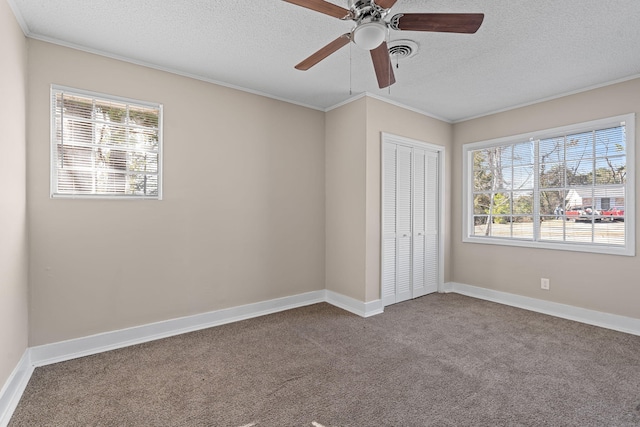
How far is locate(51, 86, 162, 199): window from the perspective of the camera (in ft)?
8.55

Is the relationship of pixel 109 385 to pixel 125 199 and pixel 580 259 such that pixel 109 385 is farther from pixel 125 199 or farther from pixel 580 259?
pixel 580 259

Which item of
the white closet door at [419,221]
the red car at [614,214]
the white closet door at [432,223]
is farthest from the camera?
the white closet door at [432,223]

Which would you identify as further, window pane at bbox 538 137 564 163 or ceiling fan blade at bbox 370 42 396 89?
window pane at bbox 538 137 564 163

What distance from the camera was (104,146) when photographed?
278cm

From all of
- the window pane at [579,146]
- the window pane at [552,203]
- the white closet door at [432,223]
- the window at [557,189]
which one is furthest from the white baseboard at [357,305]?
the window pane at [579,146]

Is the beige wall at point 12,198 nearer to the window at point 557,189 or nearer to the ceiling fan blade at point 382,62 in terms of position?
the ceiling fan blade at point 382,62

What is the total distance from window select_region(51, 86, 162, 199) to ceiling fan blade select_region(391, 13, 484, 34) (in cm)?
235

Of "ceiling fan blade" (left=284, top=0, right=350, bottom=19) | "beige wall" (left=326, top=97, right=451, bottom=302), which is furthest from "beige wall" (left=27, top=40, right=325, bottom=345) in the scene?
"ceiling fan blade" (left=284, top=0, right=350, bottom=19)

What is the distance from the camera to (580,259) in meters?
3.52

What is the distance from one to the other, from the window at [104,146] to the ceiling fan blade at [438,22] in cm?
235

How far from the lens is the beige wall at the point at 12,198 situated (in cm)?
194

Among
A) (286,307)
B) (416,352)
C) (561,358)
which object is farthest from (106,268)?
(561,358)

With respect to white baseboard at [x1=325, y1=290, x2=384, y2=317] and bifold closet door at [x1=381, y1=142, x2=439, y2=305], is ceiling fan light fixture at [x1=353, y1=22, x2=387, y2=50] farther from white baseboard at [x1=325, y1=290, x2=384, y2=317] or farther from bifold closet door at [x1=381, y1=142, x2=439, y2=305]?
white baseboard at [x1=325, y1=290, x2=384, y2=317]

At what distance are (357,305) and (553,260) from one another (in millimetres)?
2374
